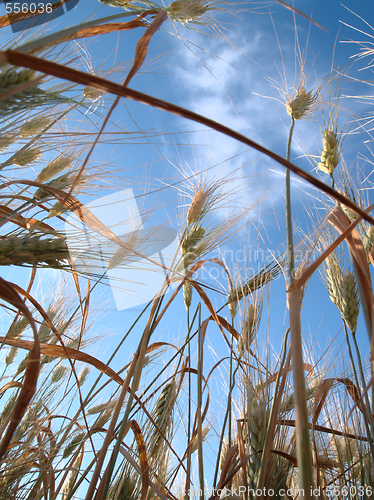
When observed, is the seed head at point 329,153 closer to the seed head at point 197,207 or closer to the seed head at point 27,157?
the seed head at point 197,207

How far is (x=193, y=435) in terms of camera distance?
3.78ft

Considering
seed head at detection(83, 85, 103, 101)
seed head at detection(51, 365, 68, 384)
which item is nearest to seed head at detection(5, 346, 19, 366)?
seed head at detection(51, 365, 68, 384)

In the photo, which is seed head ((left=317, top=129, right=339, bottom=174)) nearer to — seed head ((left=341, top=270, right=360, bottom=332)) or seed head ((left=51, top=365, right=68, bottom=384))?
seed head ((left=341, top=270, right=360, bottom=332))

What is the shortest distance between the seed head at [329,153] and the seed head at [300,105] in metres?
0.15

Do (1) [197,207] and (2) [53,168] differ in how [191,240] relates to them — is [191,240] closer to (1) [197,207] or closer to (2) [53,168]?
(1) [197,207]

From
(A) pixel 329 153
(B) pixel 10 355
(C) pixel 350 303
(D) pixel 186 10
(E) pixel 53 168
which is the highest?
(A) pixel 329 153

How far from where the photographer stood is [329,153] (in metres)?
1.21

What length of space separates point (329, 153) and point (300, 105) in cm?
24

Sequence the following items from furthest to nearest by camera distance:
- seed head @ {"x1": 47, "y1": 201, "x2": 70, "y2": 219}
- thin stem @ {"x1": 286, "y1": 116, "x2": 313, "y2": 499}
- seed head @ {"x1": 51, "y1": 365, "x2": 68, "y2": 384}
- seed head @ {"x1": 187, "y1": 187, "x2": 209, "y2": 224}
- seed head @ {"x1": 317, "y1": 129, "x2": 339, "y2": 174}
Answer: seed head @ {"x1": 51, "y1": 365, "x2": 68, "y2": 384} → seed head @ {"x1": 187, "y1": 187, "x2": 209, "y2": 224} → seed head @ {"x1": 317, "y1": 129, "x2": 339, "y2": 174} → seed head @ {"x1": 47, "y1": 201, "x2": 70, "y2": 219} → thin stem @ {"x1": 286, "y1": 116, "x2": 313, "y2": 499}

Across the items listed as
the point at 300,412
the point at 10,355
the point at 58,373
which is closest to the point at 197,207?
the point at 300,412

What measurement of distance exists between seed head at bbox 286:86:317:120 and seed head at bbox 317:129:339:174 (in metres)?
0.15

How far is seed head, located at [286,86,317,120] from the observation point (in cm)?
112

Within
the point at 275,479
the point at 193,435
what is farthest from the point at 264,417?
the point at 193,435

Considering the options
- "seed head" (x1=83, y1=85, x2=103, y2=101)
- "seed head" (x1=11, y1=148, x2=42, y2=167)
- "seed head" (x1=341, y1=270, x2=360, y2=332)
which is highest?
"seed head" (x1=83, y1=85, x2=103, y2=101)
